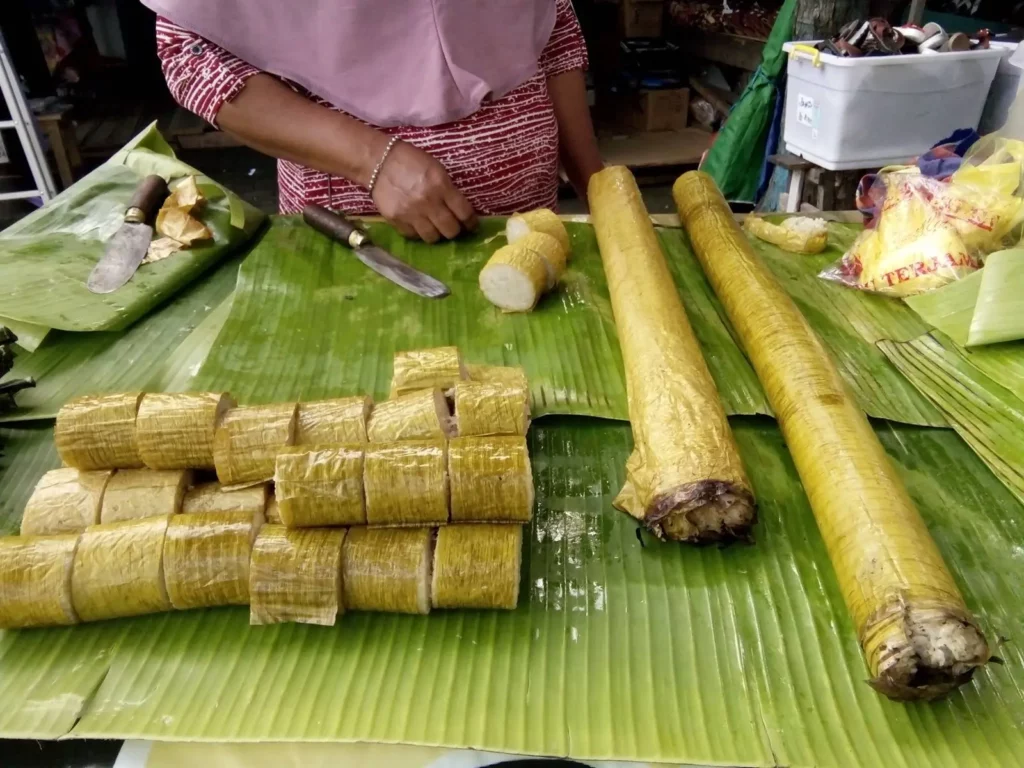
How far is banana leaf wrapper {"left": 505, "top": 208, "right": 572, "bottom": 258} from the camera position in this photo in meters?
2.15

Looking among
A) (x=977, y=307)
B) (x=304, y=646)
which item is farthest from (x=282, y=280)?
(x=977, y=307)

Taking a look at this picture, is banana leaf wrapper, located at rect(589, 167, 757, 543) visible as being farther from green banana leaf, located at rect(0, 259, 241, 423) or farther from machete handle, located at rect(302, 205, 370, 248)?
green banana leaf, located at rect(0, 259, 241, 423)

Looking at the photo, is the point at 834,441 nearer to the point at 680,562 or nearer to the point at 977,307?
the point at 680,562

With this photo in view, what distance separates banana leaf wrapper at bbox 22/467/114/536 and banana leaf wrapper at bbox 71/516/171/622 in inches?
4.2

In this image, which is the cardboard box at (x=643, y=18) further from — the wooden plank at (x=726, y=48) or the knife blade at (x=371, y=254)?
the knife blade at (x=371, y=254)

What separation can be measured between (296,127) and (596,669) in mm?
1859

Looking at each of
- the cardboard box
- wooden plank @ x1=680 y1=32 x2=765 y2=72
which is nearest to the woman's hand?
wooden plank @ x1=680 y1=32 x2=765 y2=72

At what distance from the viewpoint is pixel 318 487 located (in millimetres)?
1172

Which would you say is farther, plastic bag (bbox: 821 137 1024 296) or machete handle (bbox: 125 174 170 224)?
machete handle (bbox: 125 174 170 224)

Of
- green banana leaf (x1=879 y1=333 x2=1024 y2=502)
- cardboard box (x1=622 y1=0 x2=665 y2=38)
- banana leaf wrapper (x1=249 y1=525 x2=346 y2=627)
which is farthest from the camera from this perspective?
cardboard box (x1=622 y1=0 x2=665 y2=38)

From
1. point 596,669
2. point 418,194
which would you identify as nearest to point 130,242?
point 418,194

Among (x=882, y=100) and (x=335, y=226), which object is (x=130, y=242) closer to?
(x=335, y=226)

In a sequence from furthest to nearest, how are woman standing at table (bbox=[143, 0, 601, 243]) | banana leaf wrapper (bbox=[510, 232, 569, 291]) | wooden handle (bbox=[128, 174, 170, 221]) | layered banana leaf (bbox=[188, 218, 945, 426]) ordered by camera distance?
wooden handle (bbox=[128, 174, 170, 221]) < woman standing at table (bbox=[143, 0, 601, 243]) < banana leaf wrapper (bbox=[510, 232, 569, 291]) < layered banana leaf (bbox=[188, 218, 945, 426])

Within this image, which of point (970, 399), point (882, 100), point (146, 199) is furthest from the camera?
point (882, 100)
